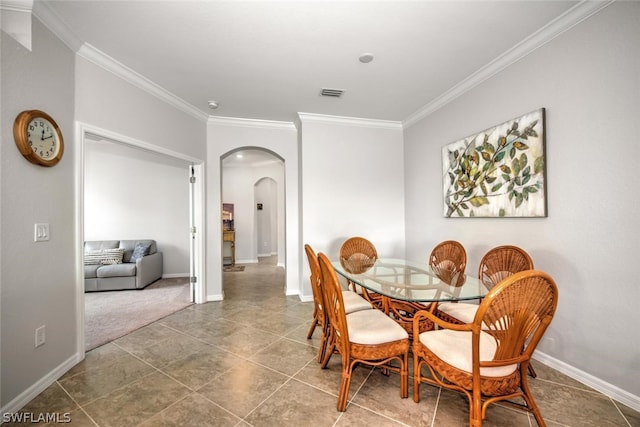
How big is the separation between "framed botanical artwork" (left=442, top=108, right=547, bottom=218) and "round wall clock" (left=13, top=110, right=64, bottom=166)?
12.3 feet

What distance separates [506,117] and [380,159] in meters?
1.83

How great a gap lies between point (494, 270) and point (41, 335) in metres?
3.57

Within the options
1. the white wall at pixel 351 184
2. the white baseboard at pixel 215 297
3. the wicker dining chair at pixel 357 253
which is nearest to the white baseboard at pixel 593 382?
the wicker dining chair at pixel 357 253

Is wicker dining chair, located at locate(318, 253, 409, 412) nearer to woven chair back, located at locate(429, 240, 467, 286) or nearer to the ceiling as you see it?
woven chair back, located at locate(429, 240, 467, 286)

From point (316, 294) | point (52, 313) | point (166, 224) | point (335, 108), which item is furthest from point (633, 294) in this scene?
point (166, 224)

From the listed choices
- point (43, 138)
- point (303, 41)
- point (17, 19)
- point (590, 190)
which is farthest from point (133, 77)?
point (590, 190)

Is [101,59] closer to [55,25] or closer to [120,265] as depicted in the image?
[55,25]

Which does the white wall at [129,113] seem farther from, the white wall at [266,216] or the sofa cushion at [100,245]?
the white wall at [266,216]

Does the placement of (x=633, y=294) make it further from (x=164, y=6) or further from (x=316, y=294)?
(x=164, y=6)

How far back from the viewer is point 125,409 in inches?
64.4

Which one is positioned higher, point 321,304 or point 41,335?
point 321,304

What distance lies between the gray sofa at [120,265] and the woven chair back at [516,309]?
16.5ft

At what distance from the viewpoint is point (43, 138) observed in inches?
71.7

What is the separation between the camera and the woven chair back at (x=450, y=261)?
238 centimetres
